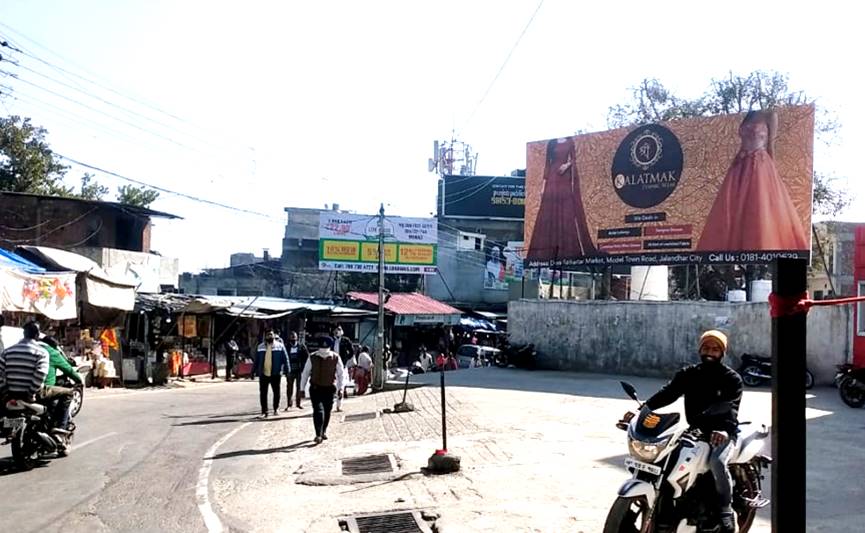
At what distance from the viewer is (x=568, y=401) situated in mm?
17234

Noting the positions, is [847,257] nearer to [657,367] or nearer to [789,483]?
[657,367]

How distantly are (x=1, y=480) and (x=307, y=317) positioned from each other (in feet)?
86.7

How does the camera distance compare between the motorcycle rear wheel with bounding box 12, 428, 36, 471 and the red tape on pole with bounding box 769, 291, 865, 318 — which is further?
the motorcycle rear wheel with bounding box 12, 428, 36, 471

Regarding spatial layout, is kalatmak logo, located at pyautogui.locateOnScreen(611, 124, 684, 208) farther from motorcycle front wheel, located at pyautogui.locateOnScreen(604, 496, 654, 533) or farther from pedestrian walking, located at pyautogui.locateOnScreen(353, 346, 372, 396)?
motorcycle front wheel, located at pyautogui.locateOnScreen(604, 496, 654, 533)

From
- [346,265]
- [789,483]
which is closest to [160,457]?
[789,483]

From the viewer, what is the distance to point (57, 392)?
9789 mm

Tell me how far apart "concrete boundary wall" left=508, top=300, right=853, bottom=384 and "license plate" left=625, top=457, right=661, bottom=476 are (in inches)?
695

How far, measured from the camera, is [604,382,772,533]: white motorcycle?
17.0ft

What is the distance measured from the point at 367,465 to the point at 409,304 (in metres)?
29.3

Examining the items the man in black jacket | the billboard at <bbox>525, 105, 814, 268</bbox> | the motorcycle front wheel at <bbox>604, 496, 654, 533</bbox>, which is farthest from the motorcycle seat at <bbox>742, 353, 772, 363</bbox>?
the motorcycle front wheel at <bbox>604, 496, 654, 533</bbox>

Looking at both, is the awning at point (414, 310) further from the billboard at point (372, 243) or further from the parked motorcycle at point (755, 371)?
the parked motorcycle at point (755, 371)

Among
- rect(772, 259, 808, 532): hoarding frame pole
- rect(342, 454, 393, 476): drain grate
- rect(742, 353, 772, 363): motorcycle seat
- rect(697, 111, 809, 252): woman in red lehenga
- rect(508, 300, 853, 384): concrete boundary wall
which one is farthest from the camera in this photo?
rect(697, 111, 809, 252): woman in red lehenga

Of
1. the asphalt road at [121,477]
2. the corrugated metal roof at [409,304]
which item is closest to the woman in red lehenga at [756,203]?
the asphalt road at [121,477]

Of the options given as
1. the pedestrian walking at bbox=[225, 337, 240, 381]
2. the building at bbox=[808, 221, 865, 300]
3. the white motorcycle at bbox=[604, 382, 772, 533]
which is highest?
the building at bbox=[808, 221, 865, 300]
